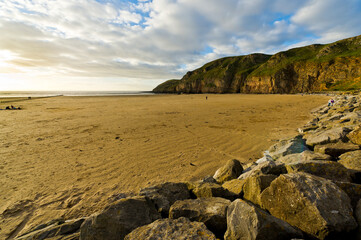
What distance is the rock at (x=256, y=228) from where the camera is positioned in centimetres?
160

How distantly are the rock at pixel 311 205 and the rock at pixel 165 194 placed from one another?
1394 mm

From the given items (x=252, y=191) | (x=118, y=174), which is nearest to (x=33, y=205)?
(x=118, y=174)

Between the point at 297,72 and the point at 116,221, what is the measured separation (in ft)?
254

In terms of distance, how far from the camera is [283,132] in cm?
859

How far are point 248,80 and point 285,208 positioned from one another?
83159 mm

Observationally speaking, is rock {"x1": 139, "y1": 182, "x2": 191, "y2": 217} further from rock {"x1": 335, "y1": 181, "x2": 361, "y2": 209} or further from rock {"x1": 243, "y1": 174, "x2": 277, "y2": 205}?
rock {"x1": 335, "y1": 181, "x2": 361, "y2": 209}

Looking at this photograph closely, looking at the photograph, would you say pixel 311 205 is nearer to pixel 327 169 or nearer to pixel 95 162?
pixel 327 169

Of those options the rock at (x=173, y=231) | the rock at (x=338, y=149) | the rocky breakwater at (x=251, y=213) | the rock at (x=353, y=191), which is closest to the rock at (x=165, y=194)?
the rocky breakwater at (x=251, y=213)

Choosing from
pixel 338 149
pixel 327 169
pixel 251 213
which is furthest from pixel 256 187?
pixel 338 149

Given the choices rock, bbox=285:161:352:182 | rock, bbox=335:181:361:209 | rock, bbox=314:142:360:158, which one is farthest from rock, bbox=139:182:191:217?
rock, bbox=314:142:360:158

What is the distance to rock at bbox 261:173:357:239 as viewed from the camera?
1.59 meters

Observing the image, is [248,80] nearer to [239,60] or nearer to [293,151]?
[239,60]

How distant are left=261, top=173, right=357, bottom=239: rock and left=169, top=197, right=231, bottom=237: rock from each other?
61cm

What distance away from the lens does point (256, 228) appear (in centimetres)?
159
